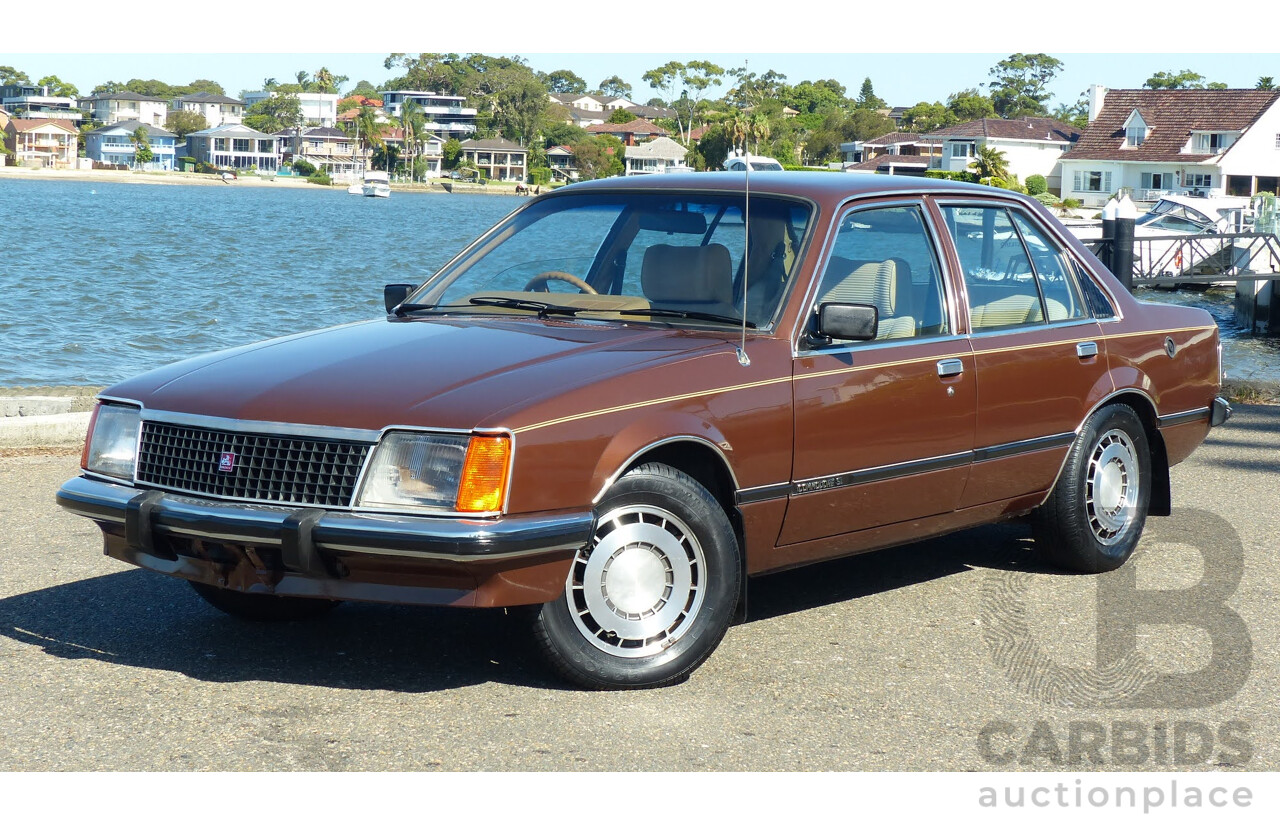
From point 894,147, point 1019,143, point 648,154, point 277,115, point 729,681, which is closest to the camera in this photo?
point 729,681

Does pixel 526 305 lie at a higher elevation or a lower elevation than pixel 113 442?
higher

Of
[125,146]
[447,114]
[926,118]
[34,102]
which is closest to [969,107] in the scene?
[926,118]

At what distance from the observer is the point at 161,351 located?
22.5m

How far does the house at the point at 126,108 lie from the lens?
18925cm

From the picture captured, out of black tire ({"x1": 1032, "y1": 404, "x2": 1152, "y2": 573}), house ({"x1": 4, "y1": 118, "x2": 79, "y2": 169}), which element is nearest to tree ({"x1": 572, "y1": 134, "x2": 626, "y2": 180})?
house ({"x1": 4, "y1": 118, "x2": 79, "y2": 169})

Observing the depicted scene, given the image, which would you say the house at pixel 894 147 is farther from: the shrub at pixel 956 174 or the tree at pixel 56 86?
the tree at pixel 56 86

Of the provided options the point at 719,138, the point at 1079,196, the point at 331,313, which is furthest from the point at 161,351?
the point at 1079,196

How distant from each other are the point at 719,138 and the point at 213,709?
17.6 feet

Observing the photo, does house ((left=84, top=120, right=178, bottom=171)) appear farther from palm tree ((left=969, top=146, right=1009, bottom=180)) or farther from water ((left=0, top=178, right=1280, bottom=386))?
palm tree ((left=969, top=146, right=1009, bottom=180))

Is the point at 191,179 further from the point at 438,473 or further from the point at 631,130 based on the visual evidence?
the point at 438,473

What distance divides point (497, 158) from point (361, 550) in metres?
171

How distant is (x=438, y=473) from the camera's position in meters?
4.34

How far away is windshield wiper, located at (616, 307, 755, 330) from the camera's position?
521 cm

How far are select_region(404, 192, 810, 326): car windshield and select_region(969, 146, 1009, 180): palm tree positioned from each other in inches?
2952
